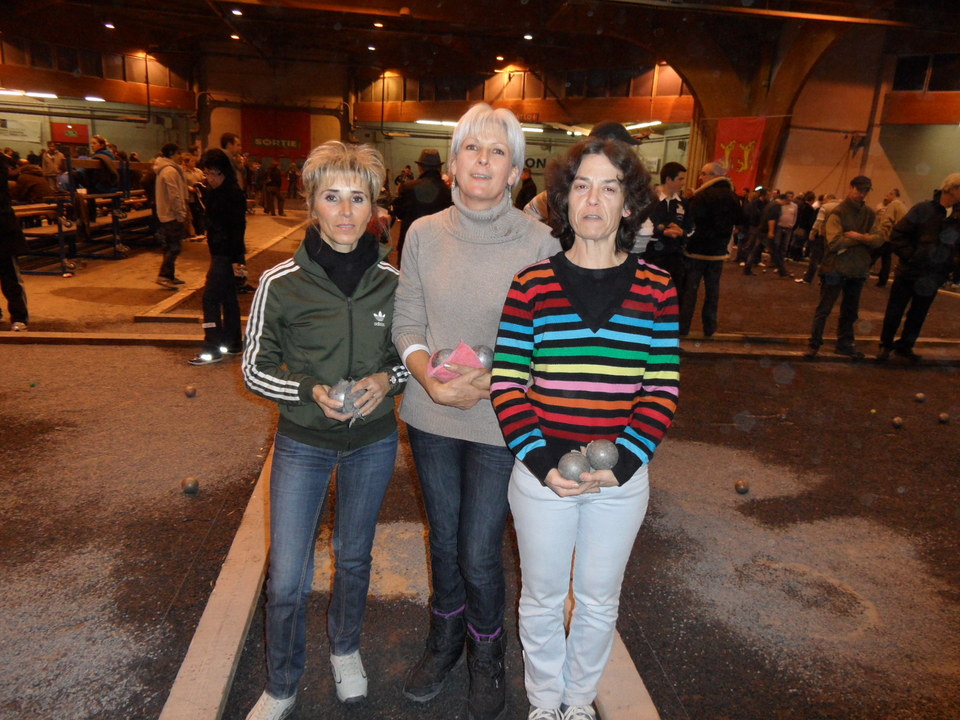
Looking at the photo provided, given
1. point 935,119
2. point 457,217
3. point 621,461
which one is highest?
point 935,119

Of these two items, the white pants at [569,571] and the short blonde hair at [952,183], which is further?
the short blonde hair at [952,183]

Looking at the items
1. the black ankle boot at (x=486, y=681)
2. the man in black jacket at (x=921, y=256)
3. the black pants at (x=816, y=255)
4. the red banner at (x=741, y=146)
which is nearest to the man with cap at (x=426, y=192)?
the man in black jacket at (x=921, y=256)

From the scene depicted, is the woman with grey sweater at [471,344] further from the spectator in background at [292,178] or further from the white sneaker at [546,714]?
the spectator in background at [292,178]

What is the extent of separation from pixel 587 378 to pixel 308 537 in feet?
4.04

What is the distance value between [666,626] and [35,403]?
598cm

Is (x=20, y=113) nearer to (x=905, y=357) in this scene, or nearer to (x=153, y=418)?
(x=153, y=418)

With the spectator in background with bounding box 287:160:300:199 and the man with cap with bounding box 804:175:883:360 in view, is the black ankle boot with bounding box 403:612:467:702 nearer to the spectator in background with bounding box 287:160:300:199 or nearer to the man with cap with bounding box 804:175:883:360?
the man with cap with bounding box 804:175:883:360

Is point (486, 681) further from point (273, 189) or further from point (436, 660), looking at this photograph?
point (273, 189)

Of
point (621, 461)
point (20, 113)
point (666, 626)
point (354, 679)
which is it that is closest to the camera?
point (621, 461)

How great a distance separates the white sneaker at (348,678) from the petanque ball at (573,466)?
1365mm

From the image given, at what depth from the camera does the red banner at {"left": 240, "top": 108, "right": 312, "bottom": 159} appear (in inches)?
1639

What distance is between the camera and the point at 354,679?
9.32 ft

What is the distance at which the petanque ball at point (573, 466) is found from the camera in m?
2.21

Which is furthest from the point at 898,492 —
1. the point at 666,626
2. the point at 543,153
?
the point at 543,153
